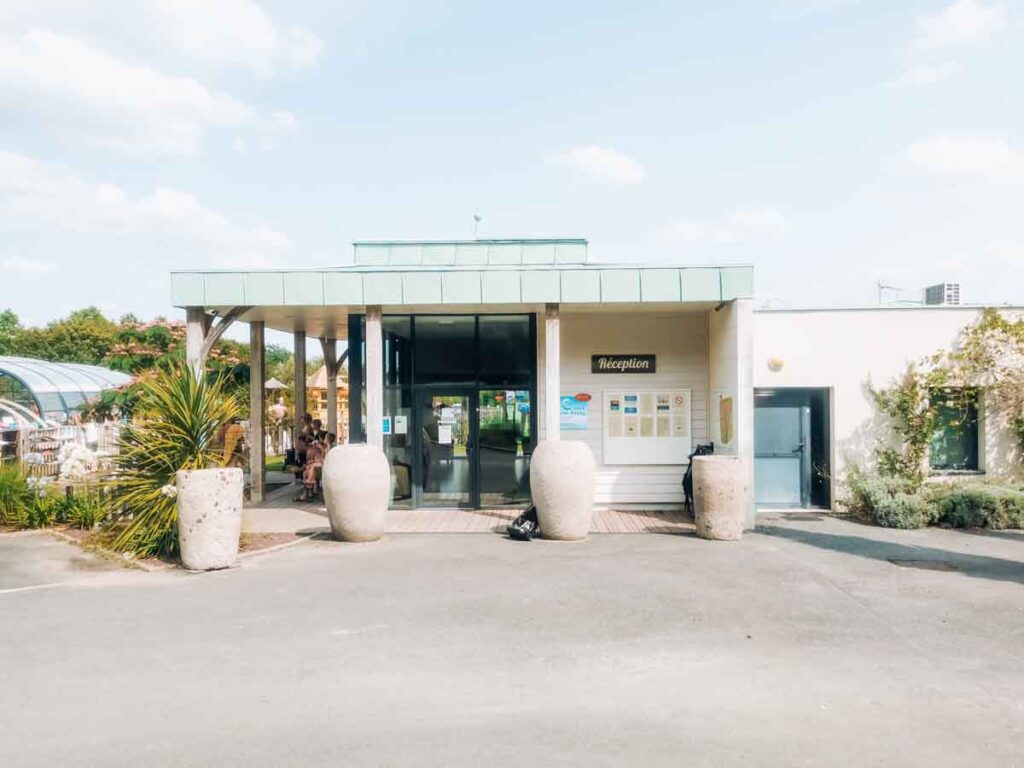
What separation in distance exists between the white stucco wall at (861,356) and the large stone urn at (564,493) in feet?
14.9

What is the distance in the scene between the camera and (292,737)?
166 inches

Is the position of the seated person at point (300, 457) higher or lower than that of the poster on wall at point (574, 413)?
lower

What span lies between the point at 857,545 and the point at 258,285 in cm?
899

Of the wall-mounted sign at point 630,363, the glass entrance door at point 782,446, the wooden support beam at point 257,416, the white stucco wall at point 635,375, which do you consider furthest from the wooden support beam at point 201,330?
the glass entrance door at point 782,446

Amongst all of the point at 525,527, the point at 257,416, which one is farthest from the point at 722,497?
the point at 257,416

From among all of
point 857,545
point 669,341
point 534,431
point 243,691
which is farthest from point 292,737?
point 669,341

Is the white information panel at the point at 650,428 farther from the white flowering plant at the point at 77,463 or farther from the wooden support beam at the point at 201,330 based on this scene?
the white flowering plant at the point at 77,463

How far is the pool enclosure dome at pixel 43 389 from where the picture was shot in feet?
74.7

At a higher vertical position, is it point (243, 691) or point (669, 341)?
point (669, 341)

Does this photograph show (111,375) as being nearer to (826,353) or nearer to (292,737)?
(826,353)

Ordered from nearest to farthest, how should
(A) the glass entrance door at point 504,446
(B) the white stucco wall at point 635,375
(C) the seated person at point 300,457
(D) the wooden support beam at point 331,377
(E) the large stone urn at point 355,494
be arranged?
(E) the large stone urn at point 355,494
(A) the glass entrance door at point 504,446
(B) the white stucco wall at point 635,375
(C) the seated person at point 300,457
(D) the wooden support beam at point 331,377

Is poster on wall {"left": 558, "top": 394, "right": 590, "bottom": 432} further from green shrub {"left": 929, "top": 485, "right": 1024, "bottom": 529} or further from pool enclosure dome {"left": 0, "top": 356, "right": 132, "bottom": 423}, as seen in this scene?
pool enclosure dome {"left": 0, "top": 356, "right": 132, "bottom": 423}

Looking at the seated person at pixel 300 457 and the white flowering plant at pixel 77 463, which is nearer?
the white flowering plant at pixel 77 463

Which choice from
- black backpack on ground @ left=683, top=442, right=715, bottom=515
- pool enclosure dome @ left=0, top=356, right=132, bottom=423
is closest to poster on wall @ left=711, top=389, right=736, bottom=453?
black backpack on ground @ left=683, top=442, right=715, bottom=515
